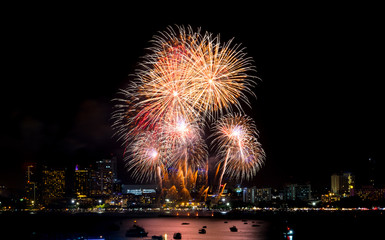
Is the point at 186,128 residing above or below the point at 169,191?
above

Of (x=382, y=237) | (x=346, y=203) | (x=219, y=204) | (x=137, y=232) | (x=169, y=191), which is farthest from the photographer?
(x=219, y=204)

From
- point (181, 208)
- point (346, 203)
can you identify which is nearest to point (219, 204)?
point (181, 208)

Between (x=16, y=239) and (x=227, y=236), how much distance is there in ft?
108

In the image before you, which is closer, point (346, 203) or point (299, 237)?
point (299, 237)

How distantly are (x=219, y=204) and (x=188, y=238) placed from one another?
123m

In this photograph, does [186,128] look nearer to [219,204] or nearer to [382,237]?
[382,237]

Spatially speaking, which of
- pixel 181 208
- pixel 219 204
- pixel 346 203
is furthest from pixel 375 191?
pixel 181 208

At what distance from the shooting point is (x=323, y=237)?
263ft

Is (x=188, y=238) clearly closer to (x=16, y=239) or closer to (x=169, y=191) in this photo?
(x=16, y=239)

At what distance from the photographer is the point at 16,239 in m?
67.0

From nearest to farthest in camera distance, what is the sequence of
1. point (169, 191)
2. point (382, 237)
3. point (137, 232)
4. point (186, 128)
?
point (186, 128) → point (137, 232) → point (382, 237) → point (169, 191)

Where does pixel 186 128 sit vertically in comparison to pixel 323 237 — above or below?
above

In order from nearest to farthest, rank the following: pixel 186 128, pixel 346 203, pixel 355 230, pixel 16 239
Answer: pixel 186 128 < pixel 16 239 < pixel 355 230 < pixel 346 203

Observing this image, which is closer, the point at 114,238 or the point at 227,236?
the point at 114,238
